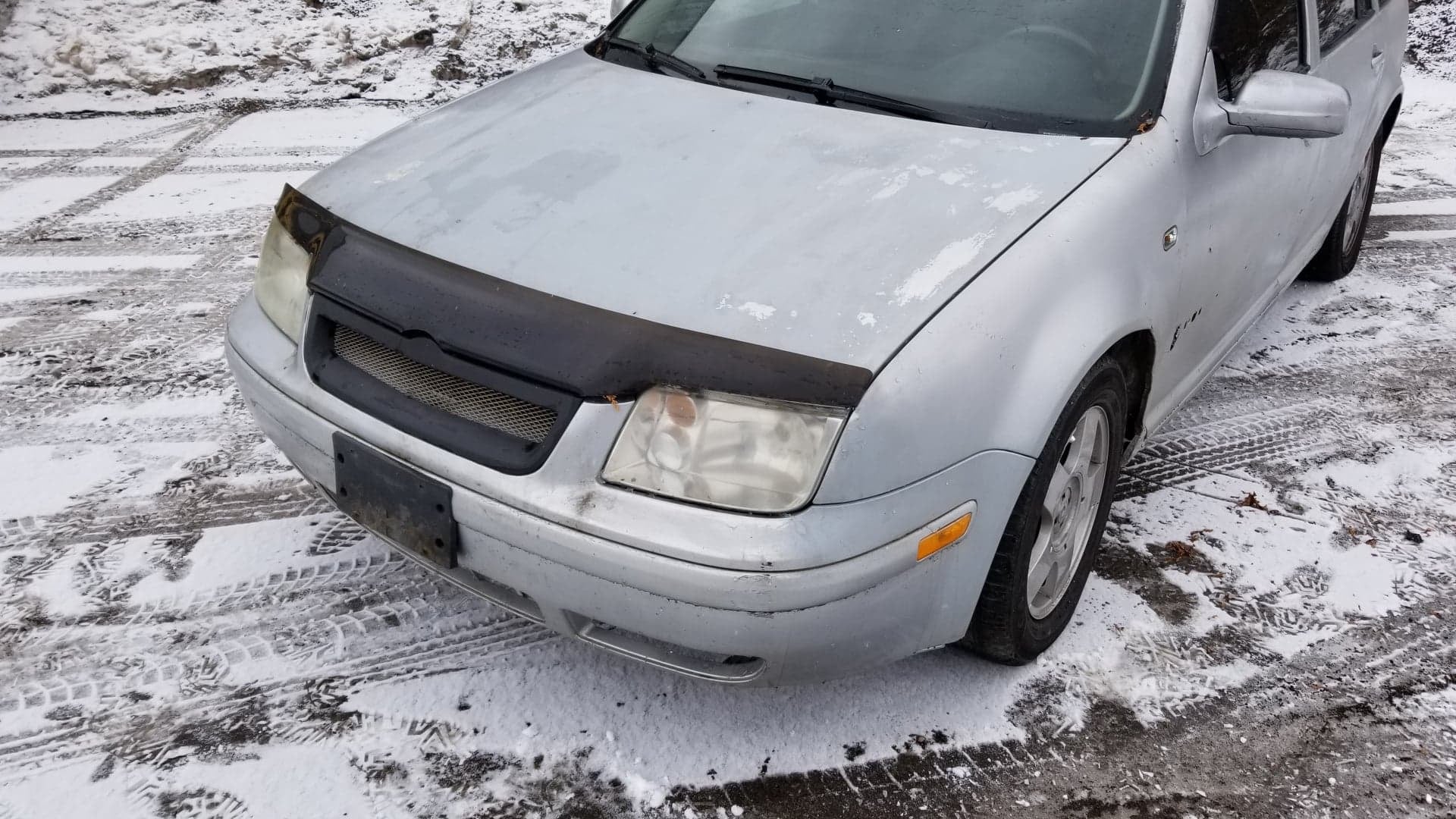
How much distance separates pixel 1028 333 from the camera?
1.89m

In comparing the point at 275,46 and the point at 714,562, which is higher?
the point at 714,562

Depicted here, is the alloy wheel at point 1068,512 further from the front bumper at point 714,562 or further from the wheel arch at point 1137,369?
the front bumper at point 714,562

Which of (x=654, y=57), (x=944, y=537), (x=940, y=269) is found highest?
(x=654, y=57)

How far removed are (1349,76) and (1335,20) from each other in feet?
0.65

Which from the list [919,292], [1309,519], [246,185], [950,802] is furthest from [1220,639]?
[246,185]

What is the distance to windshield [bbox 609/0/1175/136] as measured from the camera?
2.35m

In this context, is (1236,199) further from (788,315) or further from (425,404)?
(425,404)

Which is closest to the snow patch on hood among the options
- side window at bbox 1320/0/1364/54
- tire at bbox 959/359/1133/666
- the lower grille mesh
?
tire at bbox 959/359/1133/666

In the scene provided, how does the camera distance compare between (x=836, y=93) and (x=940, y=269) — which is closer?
(x=940, y=269)

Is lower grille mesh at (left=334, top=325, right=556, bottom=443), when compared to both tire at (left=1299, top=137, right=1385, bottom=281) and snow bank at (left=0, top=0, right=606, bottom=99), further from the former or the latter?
snow bank at (left=0, top=0, right=606, bottom=99)

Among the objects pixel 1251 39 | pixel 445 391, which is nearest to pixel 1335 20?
pixel 1251 39

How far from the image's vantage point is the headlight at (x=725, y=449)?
1.69 meters

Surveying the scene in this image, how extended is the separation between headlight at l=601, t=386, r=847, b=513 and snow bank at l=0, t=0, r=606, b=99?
538 cm

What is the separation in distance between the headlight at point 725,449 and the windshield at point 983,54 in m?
1.01
